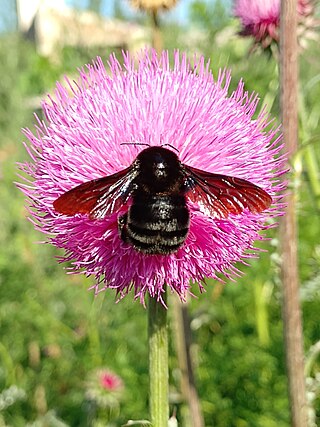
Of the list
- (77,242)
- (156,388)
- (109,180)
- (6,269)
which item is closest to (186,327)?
(156,388)

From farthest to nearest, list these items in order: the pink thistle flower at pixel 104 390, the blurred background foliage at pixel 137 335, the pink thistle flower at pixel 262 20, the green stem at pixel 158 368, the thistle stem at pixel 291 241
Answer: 1. the blurred background foliage at pixel 137 335
2. the pink thistle flower at pixel 104 390
3. the pink thistle flower at pixel 262 20
4. the thistle stem at pixel 291 241
5. the green stem at pixel 158 368

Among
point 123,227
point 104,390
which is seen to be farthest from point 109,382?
point 123,227

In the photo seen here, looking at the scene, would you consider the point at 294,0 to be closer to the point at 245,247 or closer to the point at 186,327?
the point at 245,247

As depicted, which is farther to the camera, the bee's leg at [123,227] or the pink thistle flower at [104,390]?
the pink thistle flower at [104,390]

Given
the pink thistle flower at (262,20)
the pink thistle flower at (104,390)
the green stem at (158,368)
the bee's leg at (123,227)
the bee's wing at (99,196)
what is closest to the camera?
the bee's wing at (99,196)

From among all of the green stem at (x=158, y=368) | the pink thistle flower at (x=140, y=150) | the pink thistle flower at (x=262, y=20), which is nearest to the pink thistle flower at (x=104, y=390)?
the green stem at (x=158, y=368)

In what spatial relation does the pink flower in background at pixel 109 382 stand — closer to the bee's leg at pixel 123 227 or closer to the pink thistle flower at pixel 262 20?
the bee's leg at pixel 123 227

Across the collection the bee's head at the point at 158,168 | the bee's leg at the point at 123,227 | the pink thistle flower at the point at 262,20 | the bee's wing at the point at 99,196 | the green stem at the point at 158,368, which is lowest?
the green stem at the point at 158,368

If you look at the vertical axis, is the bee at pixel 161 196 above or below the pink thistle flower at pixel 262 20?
below
